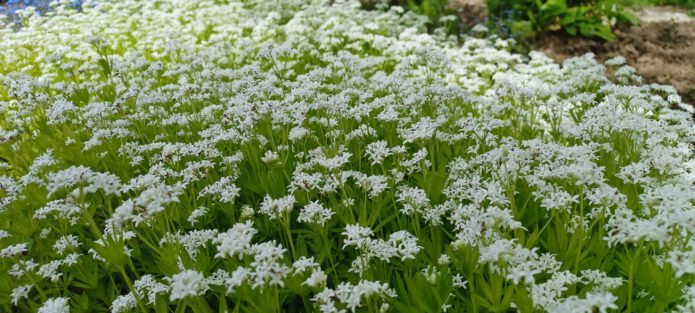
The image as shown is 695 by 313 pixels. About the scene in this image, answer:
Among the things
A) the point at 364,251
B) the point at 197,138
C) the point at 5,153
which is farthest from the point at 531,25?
the point at 5,153

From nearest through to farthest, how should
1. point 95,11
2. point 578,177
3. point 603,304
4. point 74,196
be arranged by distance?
point 603,304
point 74,196
point 578,177
point 95,11

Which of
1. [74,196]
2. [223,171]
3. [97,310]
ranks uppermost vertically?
[74,196]

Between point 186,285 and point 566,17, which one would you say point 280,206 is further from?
point 566,17

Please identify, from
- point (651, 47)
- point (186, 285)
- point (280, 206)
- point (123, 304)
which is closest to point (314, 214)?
point (280, 206)

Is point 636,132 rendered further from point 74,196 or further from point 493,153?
point 74,196

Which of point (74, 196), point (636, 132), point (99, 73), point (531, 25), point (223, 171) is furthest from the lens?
point (531, 25)

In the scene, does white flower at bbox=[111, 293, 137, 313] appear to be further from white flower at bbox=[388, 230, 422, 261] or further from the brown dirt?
the brown dirt

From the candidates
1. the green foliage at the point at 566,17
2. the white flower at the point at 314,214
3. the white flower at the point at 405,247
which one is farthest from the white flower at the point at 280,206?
the green foliage at the point at 566,17
